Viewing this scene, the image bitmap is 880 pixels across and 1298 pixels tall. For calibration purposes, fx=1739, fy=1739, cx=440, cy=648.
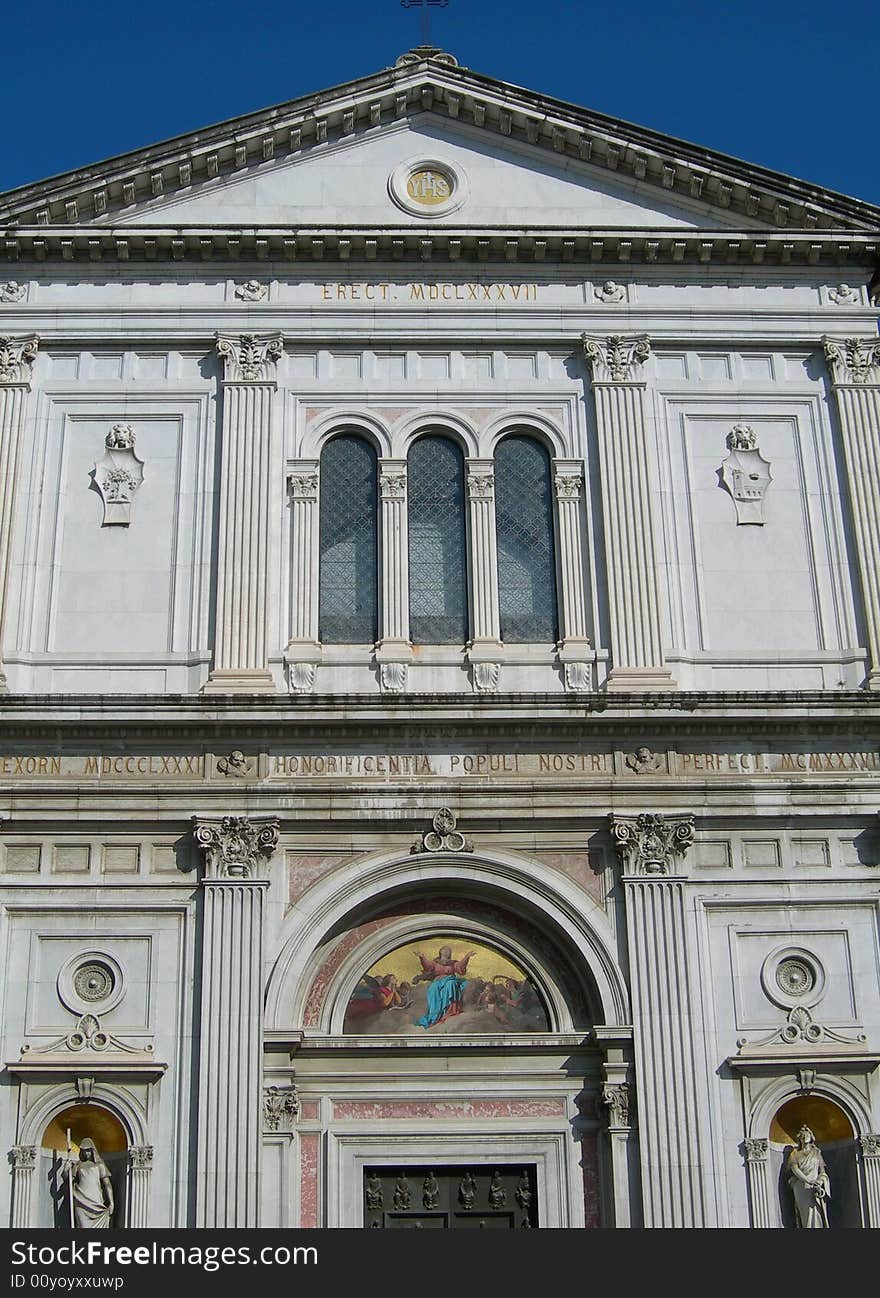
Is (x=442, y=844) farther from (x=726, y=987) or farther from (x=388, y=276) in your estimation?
(x=388, y=276)

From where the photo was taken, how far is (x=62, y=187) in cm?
2503

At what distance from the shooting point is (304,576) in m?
23.7

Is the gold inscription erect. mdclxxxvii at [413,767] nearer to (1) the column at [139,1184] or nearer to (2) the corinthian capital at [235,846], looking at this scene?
(2) the corinthian capital at [235,846]

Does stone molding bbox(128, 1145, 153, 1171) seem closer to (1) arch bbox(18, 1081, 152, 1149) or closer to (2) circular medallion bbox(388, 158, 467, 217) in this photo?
(1) arch bbox(18, 1081, 152, 1149)

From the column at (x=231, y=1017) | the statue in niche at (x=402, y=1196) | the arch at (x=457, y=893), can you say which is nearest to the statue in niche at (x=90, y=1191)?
the column at (x=231, y=1017)

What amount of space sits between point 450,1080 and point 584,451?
8.85m

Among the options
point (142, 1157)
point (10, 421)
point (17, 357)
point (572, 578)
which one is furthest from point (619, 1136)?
point (17, 357)

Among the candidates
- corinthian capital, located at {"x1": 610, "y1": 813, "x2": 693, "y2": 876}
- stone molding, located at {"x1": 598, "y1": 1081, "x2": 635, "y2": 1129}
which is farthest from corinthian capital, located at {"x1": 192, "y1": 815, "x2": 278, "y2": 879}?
stone molding, located at {"x1": 598, "y1": 1081, "x2": 635, "y2": 1129}

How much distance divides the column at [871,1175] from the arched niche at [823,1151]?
0.36ft

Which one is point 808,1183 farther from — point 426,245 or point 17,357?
point 17,357

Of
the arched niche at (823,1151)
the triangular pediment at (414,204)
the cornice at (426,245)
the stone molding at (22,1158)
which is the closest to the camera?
the stone molding at (22,1158)

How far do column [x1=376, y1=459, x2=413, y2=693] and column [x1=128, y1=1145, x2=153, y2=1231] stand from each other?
21.5ft

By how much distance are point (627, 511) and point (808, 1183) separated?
29.7ft

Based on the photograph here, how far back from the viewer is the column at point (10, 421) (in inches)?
925
